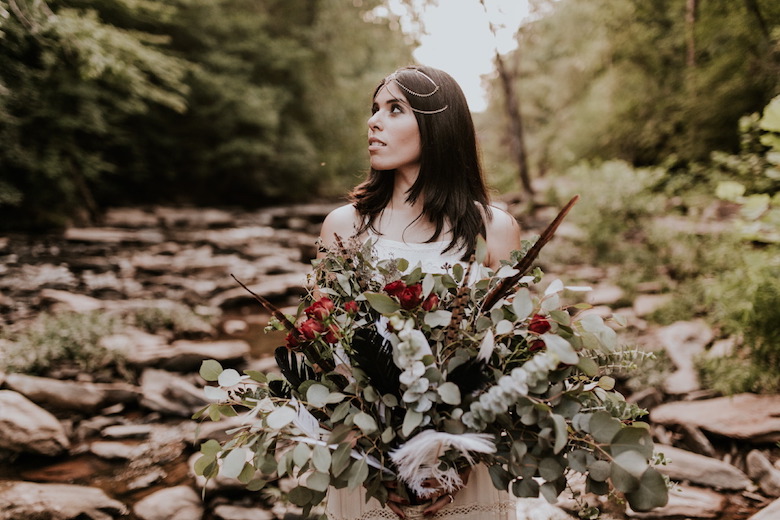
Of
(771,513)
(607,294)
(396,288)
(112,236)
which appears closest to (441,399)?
(396,288)

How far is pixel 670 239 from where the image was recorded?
6.74 metres

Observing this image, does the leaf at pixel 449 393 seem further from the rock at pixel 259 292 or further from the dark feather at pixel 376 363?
the rock at pixel 259 292

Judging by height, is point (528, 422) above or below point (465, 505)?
above

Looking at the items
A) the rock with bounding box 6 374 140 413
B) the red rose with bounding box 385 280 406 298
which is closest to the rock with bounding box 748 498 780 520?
the red rose with bounding box 385 280 406 298

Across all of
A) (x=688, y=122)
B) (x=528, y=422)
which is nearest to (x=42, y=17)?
(x=528, y=422)

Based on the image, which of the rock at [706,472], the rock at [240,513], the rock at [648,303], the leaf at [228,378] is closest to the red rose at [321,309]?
the leaf at [228,378]

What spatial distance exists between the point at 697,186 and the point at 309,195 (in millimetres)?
14418

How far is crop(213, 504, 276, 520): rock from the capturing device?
112 inches

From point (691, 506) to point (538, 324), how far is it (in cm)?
228

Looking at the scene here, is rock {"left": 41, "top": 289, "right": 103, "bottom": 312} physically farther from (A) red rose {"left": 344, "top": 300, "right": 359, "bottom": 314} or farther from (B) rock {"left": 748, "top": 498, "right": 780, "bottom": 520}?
(B) rock {"left": 748, "top": 498, "right": 780, "bottom": 520}

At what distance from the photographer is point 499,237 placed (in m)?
2.13

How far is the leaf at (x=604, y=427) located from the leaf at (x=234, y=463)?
0.83 meters

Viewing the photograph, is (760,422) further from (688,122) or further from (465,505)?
(688,122)

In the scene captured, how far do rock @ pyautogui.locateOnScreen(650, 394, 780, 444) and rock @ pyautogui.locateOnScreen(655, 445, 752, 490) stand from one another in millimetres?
273
